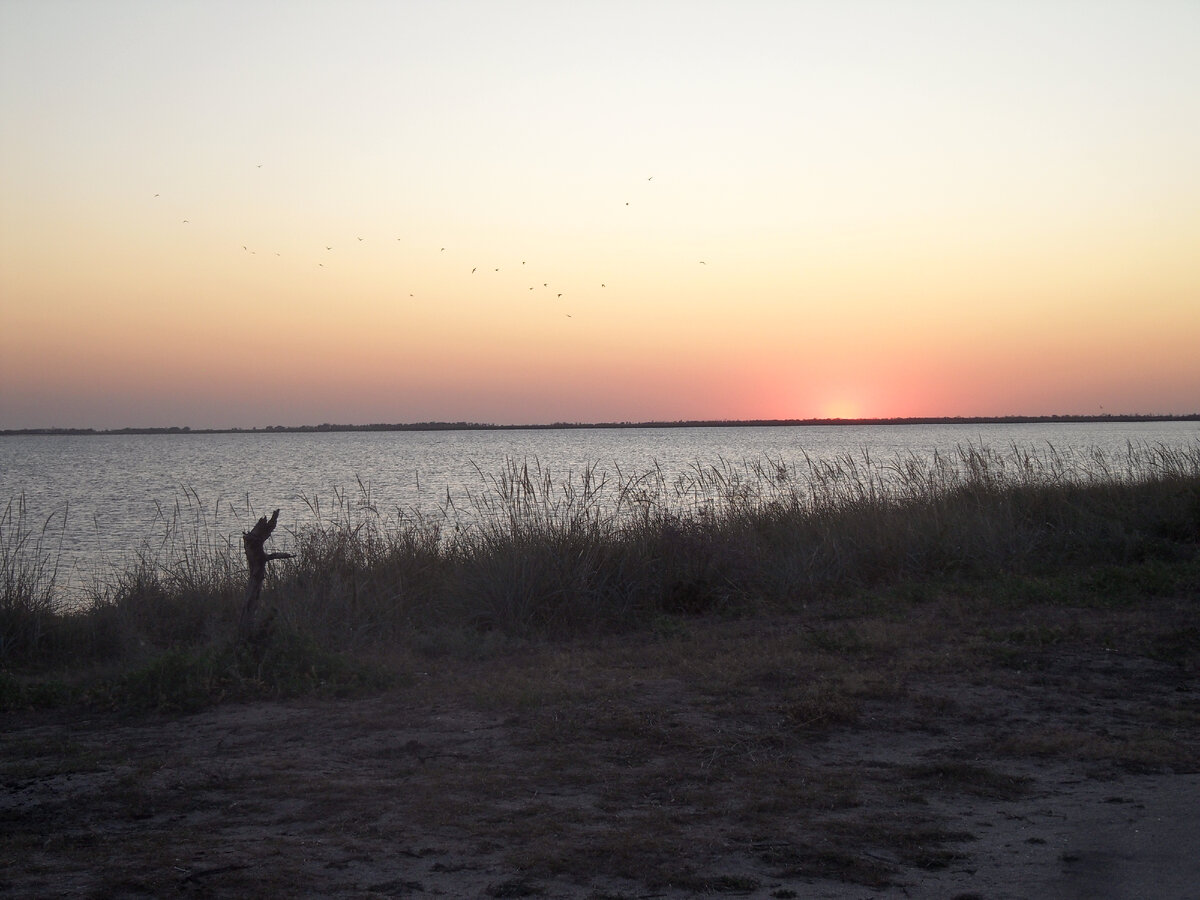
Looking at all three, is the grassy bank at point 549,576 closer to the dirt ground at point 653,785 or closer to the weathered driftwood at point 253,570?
the weathered driftwood at point 253,570

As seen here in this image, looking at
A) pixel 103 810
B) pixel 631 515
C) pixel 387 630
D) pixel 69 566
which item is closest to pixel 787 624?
pixel 631 515

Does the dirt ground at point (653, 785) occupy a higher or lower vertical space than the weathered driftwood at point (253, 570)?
lower

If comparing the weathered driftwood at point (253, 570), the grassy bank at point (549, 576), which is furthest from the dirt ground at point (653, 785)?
the weathered driftwood at point (253, 570)

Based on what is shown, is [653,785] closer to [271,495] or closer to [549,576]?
[549,576]

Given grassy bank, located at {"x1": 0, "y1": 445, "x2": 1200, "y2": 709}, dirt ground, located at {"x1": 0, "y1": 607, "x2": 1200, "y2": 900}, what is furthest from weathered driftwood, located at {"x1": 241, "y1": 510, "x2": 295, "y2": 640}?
dirt ground, located at {"x1": 0, "y1": 607, "x2": 1200, "y2": 900}

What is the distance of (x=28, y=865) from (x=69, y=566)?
45.1 ft

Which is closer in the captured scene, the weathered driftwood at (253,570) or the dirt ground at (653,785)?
the dirt ground at (653,785)

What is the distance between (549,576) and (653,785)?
197 inches

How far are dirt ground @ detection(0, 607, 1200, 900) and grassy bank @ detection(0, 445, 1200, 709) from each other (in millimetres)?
678

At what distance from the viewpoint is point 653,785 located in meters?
4.95

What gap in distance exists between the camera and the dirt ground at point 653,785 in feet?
12.6

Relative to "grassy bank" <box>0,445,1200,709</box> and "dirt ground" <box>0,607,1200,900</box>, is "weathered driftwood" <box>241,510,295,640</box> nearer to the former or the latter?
"grassy bank" <box>0,445,1200,709</box>

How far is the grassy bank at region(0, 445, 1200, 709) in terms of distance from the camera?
7520 mm

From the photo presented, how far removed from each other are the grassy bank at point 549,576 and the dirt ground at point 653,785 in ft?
2.23
